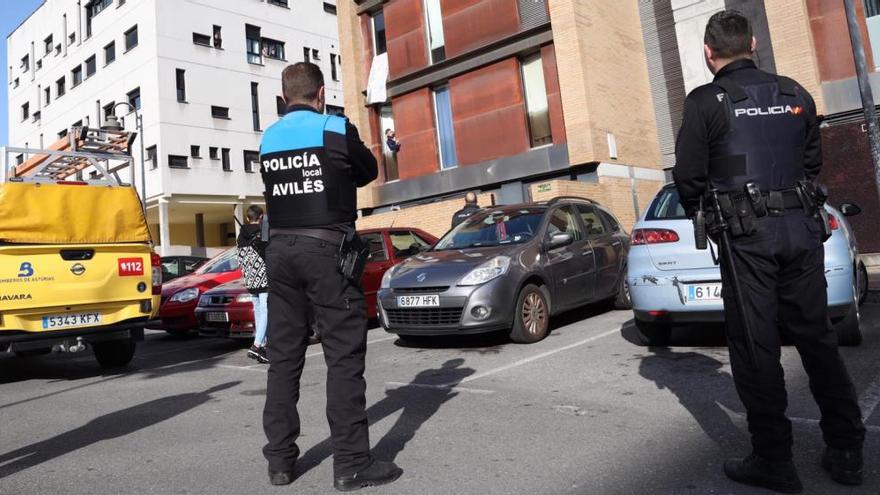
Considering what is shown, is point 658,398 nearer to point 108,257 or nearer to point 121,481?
point 121,481

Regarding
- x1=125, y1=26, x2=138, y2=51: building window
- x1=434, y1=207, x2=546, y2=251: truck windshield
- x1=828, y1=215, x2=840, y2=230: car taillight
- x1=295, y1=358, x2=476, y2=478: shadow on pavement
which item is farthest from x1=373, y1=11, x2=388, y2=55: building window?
x1=125, y1=26, x2=138, y2=51: building window

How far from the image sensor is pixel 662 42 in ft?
57.5

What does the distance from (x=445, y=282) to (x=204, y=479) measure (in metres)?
3.47

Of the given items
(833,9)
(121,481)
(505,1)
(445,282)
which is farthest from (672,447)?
(505,1)

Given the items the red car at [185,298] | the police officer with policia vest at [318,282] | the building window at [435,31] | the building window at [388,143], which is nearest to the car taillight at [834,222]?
the police officer with policia vest at [318,282]

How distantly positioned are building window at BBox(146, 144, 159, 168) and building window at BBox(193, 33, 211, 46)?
6005mm

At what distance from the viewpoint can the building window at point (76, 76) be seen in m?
36.1

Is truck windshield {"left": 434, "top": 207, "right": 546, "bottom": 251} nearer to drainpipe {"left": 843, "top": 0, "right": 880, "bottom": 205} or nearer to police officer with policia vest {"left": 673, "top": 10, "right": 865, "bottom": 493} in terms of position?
police officer with policia vest {"left": 673, "top": 10, "right": 865, "bottom": 493}

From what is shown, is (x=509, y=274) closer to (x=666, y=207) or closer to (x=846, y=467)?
(x=666, y=207)

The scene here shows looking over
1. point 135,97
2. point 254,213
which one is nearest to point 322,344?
point 254,213

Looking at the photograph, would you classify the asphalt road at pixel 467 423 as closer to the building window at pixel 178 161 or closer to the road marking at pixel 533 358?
the road marking at pixel 533 358

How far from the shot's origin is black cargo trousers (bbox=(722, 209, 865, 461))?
2.52 meters

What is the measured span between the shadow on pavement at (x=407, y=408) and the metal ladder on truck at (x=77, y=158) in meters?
4.61

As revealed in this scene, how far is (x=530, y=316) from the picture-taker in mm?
6477
